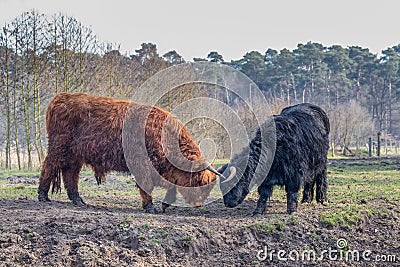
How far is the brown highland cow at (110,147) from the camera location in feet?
30.1

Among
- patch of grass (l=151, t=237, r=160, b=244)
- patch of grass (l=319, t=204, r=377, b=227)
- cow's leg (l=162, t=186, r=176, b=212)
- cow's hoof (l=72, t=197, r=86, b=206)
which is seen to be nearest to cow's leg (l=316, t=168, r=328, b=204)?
patch of grass (l=319, t=204, r=377, b=227)

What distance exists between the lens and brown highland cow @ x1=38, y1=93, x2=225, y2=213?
30.1 feet

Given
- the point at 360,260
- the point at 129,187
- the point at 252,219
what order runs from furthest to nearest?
the point at 129,187 → the point at 252,219 → the point at 360,260

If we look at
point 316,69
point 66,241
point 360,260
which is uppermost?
point 316,69

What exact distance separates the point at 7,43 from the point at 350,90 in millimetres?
49473

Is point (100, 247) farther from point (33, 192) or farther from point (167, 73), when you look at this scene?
point (167, 73)

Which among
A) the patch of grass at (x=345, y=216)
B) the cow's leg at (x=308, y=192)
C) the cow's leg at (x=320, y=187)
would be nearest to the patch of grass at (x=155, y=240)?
the patch of grass at (x=345, y=216)

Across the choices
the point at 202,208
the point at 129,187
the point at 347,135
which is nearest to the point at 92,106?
the point at 202,208

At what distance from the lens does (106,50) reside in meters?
27.5

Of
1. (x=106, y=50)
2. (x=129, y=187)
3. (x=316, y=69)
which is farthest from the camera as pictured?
(x=316, y=69)

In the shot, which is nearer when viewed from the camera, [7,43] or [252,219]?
[252,219]

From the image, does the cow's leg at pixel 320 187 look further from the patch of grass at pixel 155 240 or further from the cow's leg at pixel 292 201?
the patch of grass at pixel 155 240

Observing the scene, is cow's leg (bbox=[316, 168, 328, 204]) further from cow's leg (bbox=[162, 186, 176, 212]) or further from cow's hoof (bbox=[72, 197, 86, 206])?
cow's hoof (bbox=[72, 197, 86, 206])

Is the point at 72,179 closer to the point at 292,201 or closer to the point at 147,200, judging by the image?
the point at 147,200
